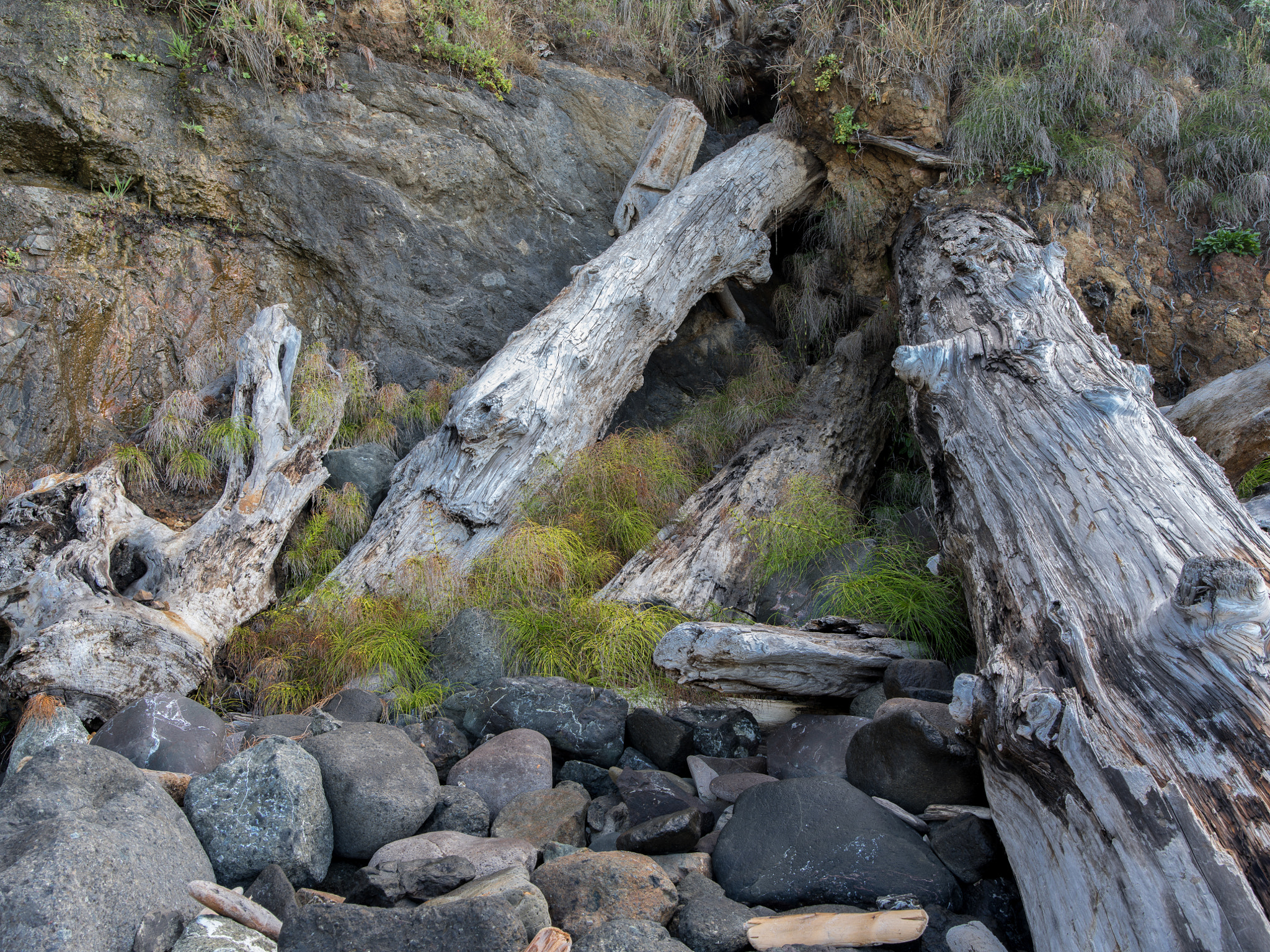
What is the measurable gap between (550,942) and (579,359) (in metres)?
3.83

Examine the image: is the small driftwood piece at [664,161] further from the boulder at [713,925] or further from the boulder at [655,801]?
the boulder at [713,925]

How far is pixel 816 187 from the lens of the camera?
6973 millimetres

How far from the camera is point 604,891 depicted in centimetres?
216

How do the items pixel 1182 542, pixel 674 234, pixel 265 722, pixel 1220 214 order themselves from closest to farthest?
pixel 1182 542, pixel 265 722, pixel 1220 214, pixel 674 234

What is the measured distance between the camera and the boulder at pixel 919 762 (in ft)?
8.36

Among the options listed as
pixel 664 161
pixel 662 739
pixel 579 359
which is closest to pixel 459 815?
pixel 662 739

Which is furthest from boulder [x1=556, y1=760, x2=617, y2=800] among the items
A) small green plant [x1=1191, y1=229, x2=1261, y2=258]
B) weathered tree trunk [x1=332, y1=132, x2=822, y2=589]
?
small green plant [x1=1191, y1=229, x2=1261, y2=258]

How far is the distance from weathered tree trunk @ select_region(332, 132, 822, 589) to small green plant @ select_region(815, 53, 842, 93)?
55cm

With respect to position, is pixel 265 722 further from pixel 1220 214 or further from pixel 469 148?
pixel 1220 214

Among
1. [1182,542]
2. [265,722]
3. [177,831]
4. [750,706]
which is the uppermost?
[1182,542]

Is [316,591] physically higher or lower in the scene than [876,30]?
lower

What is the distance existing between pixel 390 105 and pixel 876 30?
402cm

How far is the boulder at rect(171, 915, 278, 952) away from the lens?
1889mm

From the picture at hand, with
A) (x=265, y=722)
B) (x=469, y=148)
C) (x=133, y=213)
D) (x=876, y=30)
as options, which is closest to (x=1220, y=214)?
(x=876, y=30)
